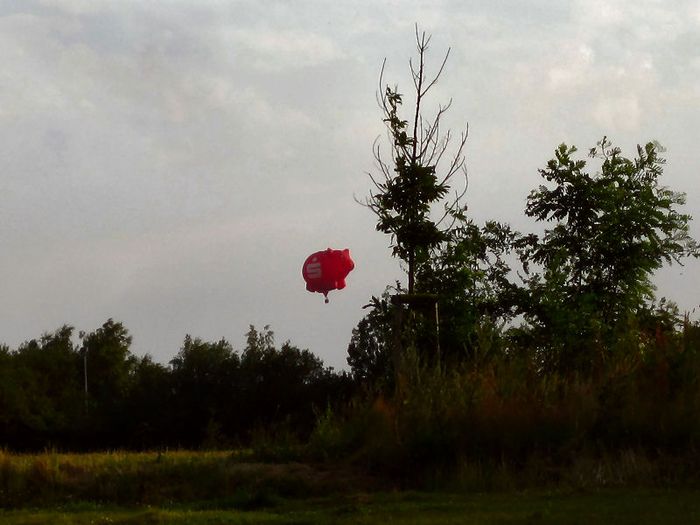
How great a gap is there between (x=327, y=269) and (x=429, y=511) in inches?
466

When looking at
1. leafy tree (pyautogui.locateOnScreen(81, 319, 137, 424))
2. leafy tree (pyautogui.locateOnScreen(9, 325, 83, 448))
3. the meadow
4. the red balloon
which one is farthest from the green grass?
leafy tree (pyautogui.locateOnScreen(81, 319, 137, 424))

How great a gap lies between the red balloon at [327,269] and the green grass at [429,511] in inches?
398

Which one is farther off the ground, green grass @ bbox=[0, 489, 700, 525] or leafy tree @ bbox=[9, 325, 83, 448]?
leafy tree @ bbox=[9, 325, 83, 448]

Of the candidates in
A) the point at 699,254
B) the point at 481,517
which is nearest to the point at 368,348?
the point at 699,254

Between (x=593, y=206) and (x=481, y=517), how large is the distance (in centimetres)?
2128

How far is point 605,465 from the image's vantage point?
595 inches

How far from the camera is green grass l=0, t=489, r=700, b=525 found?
11.7 meters

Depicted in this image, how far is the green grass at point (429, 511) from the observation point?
11703 mm

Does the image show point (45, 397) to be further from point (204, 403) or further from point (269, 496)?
point (269, 496)

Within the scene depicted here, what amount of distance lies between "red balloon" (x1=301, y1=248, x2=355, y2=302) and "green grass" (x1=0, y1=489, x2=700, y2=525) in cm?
1012

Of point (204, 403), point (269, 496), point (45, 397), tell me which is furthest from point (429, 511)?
point (45, 397)

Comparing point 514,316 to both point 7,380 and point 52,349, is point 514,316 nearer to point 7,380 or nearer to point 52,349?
point 7,380

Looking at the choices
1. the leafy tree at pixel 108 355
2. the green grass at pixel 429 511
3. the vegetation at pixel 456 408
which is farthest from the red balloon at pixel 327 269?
the leafy tree at pixel 108 355

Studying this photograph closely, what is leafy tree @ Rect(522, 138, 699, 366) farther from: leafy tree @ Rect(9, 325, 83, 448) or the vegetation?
leafy tree @ Rect(9, 325, 83, 448)
